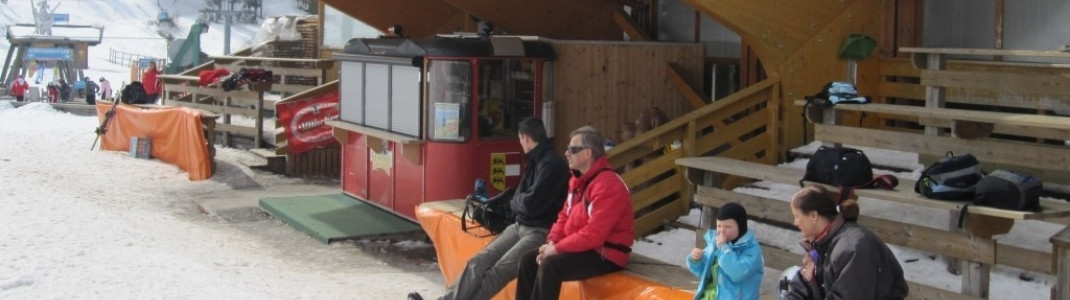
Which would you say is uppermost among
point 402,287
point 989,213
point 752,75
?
point 752,75

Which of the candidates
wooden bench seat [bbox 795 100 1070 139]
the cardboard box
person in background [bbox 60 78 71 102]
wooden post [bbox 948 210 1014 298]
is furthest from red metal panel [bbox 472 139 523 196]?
person in background [bbox 60 78 71 102]

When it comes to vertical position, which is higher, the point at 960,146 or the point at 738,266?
the point at 960,146

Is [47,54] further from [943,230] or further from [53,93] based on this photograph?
[943,230]

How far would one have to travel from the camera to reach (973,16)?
400 inches

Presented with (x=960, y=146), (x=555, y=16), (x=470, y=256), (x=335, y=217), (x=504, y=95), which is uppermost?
(x=555, y=16)

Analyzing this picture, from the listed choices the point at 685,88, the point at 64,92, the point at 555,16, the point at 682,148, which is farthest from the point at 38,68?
the point at 682,148

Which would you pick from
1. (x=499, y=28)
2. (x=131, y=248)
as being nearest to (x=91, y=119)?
(x=499, y=28)

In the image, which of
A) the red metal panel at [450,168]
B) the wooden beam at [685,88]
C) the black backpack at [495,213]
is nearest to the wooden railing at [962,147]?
the black backpack at [495,213]

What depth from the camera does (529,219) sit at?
7.57 metres

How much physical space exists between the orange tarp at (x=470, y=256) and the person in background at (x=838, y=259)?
1392 mm

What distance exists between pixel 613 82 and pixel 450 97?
171 cm

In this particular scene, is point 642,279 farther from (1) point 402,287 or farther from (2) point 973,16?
(2) point 973,16

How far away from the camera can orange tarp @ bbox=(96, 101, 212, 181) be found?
15.6m

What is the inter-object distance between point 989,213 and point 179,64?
35.8 meters
